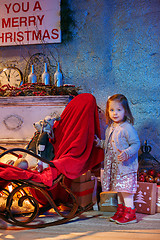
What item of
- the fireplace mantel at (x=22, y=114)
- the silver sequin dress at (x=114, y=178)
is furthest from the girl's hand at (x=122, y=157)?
the fireplace mantel at (x=22, y=114)

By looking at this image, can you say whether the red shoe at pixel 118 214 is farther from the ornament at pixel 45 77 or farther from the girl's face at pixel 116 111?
the ornament at pixel 45 77

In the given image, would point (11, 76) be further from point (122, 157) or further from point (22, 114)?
point (122, 157)

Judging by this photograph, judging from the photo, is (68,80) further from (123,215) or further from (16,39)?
(123,215)

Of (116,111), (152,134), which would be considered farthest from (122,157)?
(152,134)

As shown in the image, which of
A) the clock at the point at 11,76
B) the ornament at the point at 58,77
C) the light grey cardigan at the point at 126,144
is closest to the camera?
the light grey cardigan at the point at 126,144

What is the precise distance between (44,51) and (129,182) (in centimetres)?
242

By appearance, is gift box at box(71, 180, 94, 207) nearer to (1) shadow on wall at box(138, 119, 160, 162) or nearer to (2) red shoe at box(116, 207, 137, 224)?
(2) red shoe at box(116, 207, 137, 224)

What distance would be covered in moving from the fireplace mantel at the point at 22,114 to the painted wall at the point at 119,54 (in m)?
0.71

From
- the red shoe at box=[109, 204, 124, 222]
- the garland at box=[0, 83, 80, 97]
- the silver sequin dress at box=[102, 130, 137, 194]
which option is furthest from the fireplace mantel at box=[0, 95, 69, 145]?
the red shoe at box=[109, 204, 124, 222]

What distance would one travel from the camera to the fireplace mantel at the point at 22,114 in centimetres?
338

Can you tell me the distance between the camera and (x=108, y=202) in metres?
2.79

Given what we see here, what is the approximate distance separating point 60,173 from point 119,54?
2.12 meters

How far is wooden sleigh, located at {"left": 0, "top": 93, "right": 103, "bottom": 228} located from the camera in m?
2.18

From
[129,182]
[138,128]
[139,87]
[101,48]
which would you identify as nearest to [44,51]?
[101,48]
